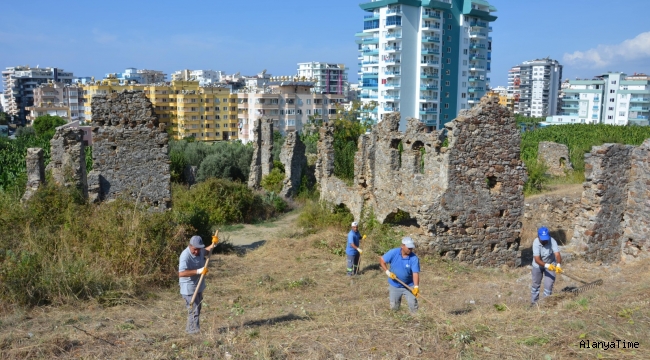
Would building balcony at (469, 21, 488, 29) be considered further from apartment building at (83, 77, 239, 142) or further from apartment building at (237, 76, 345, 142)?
apartment building at (83, 77, 239, 142)

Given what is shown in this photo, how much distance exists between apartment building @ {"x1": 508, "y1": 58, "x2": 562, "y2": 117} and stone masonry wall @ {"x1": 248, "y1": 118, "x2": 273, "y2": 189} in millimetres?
107650

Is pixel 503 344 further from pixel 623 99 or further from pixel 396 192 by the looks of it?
pixel 623 99

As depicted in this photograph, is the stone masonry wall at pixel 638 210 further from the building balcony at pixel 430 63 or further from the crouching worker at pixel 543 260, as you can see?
the building balcony at pixel 430 63

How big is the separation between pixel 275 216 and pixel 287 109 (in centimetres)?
4873

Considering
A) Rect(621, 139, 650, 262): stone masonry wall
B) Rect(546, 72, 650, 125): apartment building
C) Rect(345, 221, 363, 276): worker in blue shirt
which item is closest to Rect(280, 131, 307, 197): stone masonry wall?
Rect(345, 221, 363, 276): worker in blue shirt

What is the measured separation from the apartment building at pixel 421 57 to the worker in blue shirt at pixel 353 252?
45788 mm

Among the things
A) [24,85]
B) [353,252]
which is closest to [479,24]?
[353,252]

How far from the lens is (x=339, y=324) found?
7.41m

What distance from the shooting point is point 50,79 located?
12325cm

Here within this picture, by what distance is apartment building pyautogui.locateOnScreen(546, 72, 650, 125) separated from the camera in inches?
3044

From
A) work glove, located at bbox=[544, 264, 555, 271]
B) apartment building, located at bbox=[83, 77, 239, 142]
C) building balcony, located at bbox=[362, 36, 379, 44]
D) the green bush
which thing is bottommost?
the green bush

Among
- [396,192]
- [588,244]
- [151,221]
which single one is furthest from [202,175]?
[588,244]

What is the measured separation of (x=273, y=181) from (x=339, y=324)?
63.6 ft

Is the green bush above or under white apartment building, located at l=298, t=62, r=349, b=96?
under
